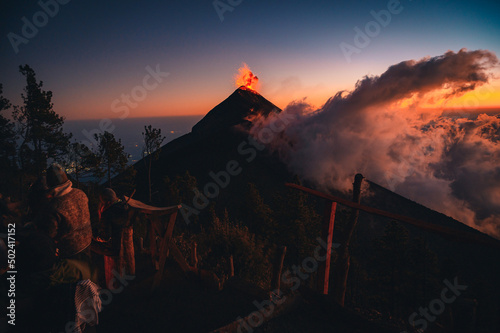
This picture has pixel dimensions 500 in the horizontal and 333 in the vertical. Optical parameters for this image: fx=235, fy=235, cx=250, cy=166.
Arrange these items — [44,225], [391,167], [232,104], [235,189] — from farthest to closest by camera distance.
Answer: [391,167]
[232,104]
[235,189]
[44,225]

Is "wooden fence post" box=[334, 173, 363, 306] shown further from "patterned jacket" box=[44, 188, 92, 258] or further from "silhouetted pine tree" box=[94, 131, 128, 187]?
"silhouetted pine tree" box=[94, 131, 128, 187]

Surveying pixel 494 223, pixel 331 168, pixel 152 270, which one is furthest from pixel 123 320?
pixel 494 223

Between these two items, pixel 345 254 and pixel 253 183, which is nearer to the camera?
pixel 345 254

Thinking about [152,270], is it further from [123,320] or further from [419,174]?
[419,174]

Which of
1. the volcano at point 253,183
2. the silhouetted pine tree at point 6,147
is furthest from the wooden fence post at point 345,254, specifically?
the silhouetted pine tree at point 6,147

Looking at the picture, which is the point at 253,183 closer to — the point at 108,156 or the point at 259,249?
the point at 108,156

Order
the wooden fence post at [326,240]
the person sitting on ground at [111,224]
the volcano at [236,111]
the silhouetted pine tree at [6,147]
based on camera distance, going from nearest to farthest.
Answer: the wooden fence post at [326,240] < the person sitting on ground at [111,224] < the silhouetted pine tree at [6,147] < the volcano at [236,111]

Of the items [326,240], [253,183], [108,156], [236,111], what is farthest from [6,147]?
[236,111]

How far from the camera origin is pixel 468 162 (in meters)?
195

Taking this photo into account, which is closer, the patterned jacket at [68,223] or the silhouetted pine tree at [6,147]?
the patterned jacket at [68,223]

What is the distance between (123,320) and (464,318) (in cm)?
638

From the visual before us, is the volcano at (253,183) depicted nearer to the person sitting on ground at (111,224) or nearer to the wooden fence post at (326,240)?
the wooden fence post at (326,240)

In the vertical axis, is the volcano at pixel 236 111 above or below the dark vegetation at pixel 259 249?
above

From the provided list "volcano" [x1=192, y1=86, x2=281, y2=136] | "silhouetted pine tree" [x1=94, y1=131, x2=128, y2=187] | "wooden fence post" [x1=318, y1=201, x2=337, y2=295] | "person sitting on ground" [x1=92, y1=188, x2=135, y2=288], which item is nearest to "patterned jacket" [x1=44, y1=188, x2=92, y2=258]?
"person sitting on ground" [x1=92, y1=188, x2=135, y2=288]
